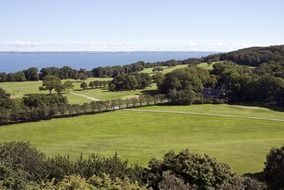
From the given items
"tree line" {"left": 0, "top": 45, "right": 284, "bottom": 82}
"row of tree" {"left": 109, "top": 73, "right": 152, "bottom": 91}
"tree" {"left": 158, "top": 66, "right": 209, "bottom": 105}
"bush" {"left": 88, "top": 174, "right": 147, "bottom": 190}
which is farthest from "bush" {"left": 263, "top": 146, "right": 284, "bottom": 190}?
"tree line" {"left": 0, "top": 45, "right": 284, "bottom": 82}

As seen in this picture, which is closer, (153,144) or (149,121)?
(153,144)

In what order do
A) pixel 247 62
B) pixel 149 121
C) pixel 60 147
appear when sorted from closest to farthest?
pixel 60 147 → pixel 149 121 → pixel 247 62

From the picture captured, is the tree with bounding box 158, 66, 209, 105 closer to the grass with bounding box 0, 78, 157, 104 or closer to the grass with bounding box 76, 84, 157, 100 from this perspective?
the grass with bounding box 76, 84, 157, 100

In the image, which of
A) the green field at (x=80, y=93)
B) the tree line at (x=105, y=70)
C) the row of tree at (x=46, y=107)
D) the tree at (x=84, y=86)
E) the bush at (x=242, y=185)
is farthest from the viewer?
the tree line at (x=105, y=70)

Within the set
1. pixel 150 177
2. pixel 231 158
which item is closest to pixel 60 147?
pixel 231 158

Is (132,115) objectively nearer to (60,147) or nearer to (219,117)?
(219,117)

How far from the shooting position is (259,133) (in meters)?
68.5

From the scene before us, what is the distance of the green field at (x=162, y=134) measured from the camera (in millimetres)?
54312

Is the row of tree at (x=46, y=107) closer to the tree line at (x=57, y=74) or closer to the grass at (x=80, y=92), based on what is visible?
the grass at (x=80, y=92)

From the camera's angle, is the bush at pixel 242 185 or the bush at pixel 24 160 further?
the bush at pixel 24 160

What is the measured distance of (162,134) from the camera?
230 ft

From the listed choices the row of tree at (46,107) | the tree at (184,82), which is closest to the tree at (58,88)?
the row of tree at (46,107)

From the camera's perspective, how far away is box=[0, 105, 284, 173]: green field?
54.3m

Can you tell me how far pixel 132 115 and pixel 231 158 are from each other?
1507 inches
